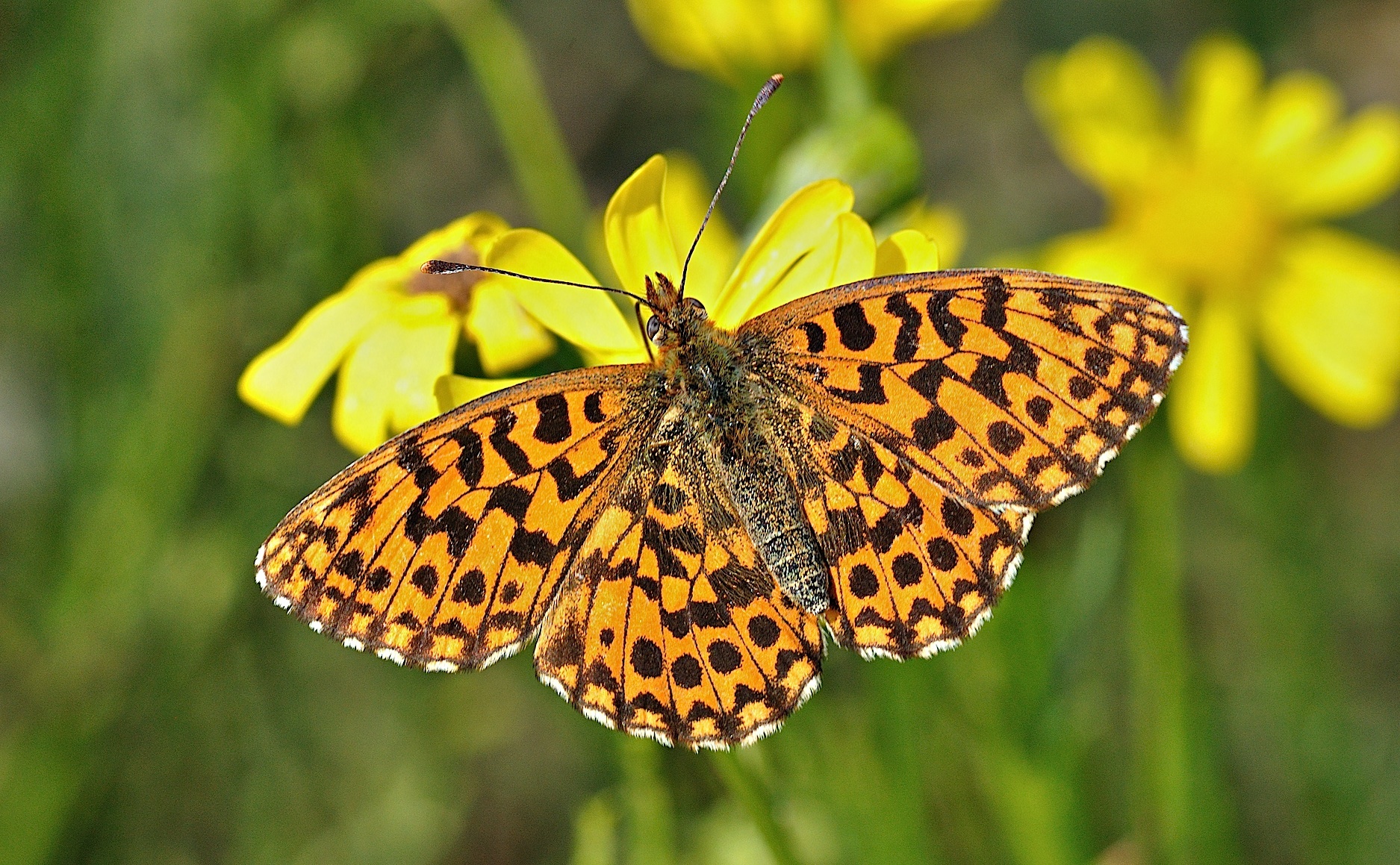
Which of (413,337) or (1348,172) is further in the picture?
(1348,172)

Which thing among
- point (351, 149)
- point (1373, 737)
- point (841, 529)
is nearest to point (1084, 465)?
point (841, 529)

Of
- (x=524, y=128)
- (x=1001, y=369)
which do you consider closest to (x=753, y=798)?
(x=1001, y=369)

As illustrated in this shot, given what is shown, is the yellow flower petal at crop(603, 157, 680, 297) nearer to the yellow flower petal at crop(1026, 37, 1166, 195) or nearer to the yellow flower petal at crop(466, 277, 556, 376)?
the yellow flower petal at crop(466, 277, 556, 376)

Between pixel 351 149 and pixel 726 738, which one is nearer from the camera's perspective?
pixel 726 738

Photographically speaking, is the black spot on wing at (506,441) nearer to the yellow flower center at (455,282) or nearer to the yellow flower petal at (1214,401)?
the yellow flower center at (455,282)

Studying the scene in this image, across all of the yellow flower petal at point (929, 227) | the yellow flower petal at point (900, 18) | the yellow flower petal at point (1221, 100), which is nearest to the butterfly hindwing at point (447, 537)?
the yellow flower petal at point (929, 227)

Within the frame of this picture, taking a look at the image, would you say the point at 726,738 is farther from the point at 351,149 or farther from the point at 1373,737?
the point at 1373,737

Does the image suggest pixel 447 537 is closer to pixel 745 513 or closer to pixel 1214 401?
pixel 745 513

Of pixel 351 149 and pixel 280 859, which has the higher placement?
pixel 351 149
